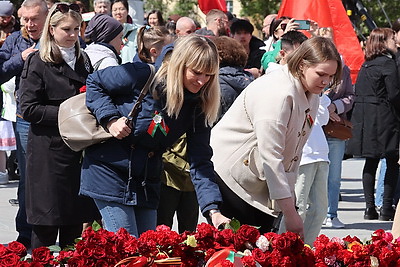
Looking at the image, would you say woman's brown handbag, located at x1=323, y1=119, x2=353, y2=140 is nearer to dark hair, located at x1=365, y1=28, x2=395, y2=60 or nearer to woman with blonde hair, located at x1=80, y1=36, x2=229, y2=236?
dark hair, located at x1=365, y1=28, x2=395, y2=60

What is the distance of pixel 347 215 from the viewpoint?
10.4m

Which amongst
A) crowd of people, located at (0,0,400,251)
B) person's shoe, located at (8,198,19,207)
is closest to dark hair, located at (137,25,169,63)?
crowd of people, located at (0,0,400,251)

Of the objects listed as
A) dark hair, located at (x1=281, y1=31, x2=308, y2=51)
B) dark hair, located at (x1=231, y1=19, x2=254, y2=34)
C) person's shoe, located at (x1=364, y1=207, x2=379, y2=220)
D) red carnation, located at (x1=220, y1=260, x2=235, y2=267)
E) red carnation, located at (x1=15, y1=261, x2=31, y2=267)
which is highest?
red carnation, located at (x1=220, y1=260, x2=235, y2=267)

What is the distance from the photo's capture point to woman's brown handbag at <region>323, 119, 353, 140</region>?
9320 mm

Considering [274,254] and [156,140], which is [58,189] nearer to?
[156,140]

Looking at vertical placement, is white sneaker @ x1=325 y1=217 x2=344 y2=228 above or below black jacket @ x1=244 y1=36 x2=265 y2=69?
below

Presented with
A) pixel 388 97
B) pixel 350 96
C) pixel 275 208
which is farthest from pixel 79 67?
pixel 388 97

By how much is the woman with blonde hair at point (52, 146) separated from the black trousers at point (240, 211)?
3.60 ft

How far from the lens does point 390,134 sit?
10.3 meters

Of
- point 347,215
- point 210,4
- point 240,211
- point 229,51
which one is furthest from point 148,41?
point 210,4

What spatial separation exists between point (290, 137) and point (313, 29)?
5.18 m

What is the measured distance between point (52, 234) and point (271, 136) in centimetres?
204

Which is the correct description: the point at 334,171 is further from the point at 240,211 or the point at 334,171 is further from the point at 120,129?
the point at 120,129

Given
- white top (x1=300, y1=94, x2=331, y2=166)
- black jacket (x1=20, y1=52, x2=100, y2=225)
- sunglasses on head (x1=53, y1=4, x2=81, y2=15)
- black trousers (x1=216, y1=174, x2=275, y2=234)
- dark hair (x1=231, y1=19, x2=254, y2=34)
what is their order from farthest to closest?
dark hair (x1=231, y1=19, x2=254, y2=34), white top (x1=300, y1=94, x2=331, y2=166), sunglasses on head (x1=53, y1=4, x2=81, y2=15), black jacket (x1=20, y1=52, x2=100, y2=225), black trousers (x1=216, y1=174, x2=275, y2=234)
